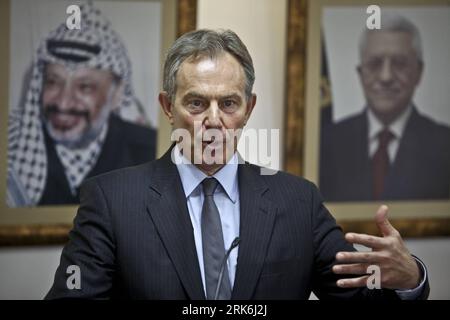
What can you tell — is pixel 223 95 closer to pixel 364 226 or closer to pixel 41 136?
pixel 41 136

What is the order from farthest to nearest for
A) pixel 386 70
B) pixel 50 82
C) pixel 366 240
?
A: 1. pixel 386 70
2. pixel 50 82
3. pixel 366 240

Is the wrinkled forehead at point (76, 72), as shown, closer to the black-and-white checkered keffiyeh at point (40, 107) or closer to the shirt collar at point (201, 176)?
the black-and-white checkered keffiyeh at point (40, 107)

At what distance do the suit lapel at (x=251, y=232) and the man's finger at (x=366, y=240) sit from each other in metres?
0.15

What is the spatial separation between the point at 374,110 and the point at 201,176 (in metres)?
1.09

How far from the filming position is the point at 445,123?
211 centimetres

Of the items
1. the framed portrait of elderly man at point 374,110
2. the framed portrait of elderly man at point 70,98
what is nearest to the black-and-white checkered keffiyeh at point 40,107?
the framed portrait of elderly man at point 70,98

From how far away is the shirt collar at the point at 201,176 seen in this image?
1091mm

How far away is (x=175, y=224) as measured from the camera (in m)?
1.04

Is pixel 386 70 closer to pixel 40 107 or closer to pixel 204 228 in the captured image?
pixel 40 107

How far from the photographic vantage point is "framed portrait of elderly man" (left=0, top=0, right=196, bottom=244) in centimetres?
174

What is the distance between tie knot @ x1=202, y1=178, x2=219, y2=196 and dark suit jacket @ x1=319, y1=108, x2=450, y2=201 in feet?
3.11

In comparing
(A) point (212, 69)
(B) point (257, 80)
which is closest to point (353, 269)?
(A) point (212, 69)

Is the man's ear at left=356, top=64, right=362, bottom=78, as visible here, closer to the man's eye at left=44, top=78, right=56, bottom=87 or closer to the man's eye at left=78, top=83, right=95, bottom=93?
the man's eye at left=78, top=83, right=95, bottom=93
